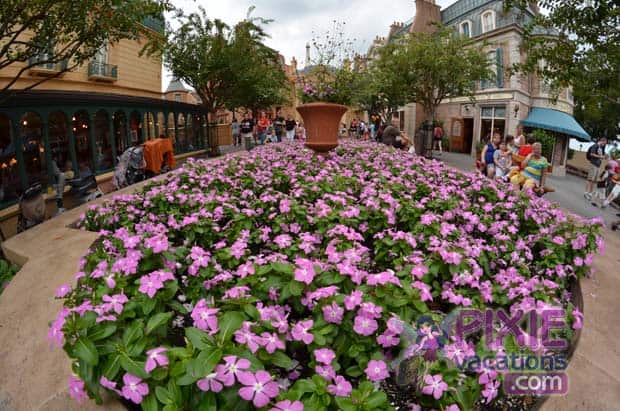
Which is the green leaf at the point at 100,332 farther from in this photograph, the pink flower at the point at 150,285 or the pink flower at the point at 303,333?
the pink flower at the point at 303,333

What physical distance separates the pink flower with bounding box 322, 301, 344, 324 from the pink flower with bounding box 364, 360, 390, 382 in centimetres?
29

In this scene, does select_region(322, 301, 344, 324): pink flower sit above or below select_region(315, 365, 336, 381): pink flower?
above

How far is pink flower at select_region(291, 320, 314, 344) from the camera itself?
1.89m

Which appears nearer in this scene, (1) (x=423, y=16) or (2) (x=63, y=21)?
(2) (x=63, y=21)

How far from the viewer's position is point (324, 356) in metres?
1.83

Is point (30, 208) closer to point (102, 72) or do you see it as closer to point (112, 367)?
point (112, 367)

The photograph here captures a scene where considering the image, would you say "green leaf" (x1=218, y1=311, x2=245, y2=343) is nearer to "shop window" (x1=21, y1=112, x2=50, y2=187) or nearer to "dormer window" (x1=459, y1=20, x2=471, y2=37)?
"shop window" (x1=21, y1=112, x2=50, y2=187)

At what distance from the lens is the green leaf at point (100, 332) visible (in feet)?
5.64

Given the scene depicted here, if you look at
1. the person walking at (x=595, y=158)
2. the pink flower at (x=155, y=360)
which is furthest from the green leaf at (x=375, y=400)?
the person walking at (x=595, y=158)

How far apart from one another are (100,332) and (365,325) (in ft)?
4.36

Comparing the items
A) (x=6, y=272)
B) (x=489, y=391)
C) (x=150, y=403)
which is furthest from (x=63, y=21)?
(x=489, y=391)

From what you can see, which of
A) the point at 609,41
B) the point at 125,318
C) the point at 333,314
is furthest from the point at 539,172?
the point at 125,318

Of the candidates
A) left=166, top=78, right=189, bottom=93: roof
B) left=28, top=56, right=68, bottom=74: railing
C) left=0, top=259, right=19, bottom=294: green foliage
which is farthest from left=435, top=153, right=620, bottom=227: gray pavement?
left=166, top=78, right=189, bottom=93: roof

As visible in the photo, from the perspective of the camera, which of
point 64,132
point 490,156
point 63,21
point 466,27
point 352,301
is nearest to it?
point 352,301
